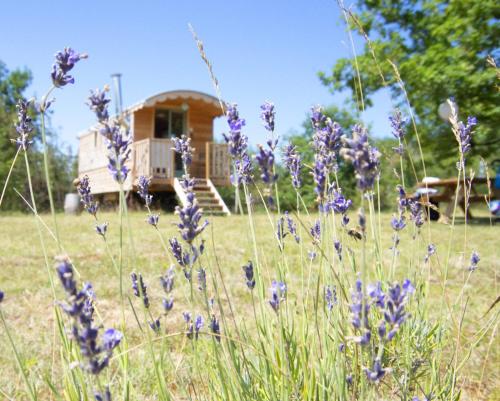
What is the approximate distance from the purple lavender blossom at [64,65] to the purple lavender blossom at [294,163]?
2.48 ft

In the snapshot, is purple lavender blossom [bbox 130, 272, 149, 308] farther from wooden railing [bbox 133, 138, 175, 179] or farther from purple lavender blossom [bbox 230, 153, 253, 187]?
wooden railing [bbox 133, 138, 175, 179]

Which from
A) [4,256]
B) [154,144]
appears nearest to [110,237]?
[4,256]

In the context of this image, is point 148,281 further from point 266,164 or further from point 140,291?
point 266,164

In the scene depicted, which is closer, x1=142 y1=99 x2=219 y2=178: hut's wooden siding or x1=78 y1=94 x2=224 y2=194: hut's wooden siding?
x1=78 y1=94 x2=224 y2=194: hut's wooden siding

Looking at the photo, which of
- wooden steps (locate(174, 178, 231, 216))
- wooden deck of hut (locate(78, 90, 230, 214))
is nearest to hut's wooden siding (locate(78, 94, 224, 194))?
wooden deck of hut (locate(78, 90, 230, 214))

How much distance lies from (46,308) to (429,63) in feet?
32.7

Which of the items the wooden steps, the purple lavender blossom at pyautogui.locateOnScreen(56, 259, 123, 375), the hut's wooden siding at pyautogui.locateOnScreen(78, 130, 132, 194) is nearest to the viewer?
the purple lavender blossom at pyautogui.locateOnScreen(56, 259, 123, 375)

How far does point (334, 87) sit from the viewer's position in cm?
1404

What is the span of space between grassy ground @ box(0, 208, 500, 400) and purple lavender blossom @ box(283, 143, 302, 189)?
0.22 meters

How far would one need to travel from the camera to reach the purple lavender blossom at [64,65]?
1.08 meters

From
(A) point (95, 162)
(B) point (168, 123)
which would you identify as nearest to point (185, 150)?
(B) point (168, 123)

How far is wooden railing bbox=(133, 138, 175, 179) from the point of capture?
594 inches

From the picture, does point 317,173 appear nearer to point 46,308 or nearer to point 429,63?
point 46,308

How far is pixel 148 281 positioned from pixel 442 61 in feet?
29.8
